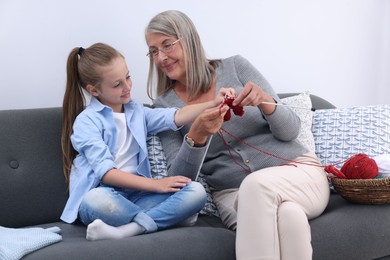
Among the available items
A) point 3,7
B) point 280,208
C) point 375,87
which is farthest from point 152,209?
point 375,87

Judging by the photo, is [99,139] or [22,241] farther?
[99,139]

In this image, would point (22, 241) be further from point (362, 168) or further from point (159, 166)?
point (362, 168)

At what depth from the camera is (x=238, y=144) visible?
207 centimetres

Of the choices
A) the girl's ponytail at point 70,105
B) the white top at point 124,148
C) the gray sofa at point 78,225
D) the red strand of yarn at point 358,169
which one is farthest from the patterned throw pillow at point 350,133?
the girl's ponytail at point 70,105

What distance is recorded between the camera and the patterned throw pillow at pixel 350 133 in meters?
2.27

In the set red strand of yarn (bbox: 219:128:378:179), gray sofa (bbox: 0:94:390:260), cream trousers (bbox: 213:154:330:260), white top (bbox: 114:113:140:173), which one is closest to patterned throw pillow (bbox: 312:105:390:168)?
gray sofa (bbox: 0:94:390:260)

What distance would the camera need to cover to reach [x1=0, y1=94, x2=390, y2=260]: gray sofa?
1.61 meters

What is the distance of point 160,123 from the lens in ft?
6.91

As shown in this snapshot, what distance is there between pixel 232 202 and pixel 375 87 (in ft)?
5.34

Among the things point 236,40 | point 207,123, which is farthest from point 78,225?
point 236,40

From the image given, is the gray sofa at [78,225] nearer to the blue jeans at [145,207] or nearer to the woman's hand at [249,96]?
the blue jeans at [145,207]

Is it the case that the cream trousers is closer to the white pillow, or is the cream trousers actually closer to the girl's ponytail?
the white pillow

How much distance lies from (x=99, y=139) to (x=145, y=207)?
0.88 ft

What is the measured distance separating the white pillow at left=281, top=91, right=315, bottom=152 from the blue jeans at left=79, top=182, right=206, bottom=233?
56 cm
